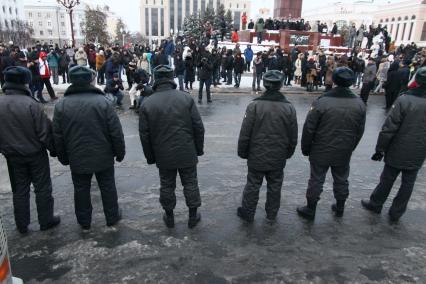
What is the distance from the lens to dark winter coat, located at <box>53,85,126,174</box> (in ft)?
11.6

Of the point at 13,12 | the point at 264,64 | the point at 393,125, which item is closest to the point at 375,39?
the point at 264,64

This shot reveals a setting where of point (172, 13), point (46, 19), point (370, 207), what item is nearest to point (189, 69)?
point (370, 207)

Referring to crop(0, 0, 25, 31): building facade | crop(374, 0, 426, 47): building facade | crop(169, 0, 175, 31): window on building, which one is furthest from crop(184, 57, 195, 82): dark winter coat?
crop(169, 0, 175, 31): window on building

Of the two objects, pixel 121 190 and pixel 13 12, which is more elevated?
pixel 13 12

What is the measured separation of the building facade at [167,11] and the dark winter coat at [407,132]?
5486 inches

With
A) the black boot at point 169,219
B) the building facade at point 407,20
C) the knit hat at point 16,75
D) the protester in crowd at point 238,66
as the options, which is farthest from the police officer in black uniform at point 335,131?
the building facade at point 407,20

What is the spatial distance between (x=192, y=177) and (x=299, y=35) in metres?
26.5

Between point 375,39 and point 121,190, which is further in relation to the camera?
point 375,39

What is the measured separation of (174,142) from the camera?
3.74m

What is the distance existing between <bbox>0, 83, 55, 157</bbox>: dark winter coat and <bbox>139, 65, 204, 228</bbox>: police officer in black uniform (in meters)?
1.04

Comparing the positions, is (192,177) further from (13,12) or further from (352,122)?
(13,12)

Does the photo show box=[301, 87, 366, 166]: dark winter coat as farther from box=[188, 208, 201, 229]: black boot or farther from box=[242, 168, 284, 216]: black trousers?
box=[188, 208, 201, 229]: black boot

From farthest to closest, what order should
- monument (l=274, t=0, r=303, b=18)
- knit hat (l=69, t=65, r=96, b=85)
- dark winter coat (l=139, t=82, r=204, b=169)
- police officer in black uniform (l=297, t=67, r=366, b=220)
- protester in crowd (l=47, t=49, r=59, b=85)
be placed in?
monument (l=274, t=0, r=303, b=18)
protester in crowd (l=47, t=49, r=59, b=85)
police officer in black uniform (l=297, t=67, r=366, b=220)
dark winter coat (l=139, t=82, r=204, b=169)
knit hat (l=69, t=65, r=96, b=85)

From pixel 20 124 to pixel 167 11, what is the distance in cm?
14366
